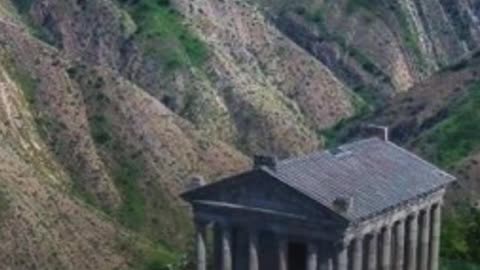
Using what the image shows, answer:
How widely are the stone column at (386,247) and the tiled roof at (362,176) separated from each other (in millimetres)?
1554

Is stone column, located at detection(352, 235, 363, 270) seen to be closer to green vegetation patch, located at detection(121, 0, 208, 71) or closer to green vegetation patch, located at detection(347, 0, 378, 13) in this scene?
green vegetation patch, located at detection(121, 0, 208, 71)

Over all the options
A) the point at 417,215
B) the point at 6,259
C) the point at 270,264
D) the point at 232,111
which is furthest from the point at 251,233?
the point at 232,111

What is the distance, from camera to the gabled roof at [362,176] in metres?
52.0

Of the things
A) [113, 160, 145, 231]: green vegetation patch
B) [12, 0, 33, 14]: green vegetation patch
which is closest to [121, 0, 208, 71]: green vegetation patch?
[12, 0, 33, 14]: green vegetation patch

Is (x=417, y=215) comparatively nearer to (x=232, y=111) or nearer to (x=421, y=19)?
(x=232, y=111)

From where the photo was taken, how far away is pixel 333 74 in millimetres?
170875

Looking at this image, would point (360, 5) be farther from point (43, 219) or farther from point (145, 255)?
point (43, 219)

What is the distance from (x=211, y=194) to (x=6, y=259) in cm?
3570

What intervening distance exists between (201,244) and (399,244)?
10.1 metres

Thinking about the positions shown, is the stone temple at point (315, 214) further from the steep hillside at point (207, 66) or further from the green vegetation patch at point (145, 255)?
the steep hillside at point (207, 66)

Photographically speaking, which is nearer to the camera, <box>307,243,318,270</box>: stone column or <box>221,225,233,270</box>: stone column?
<box>307,243,318,270</box>: stone column

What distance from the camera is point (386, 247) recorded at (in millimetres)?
54719

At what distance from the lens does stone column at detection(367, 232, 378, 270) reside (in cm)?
5353

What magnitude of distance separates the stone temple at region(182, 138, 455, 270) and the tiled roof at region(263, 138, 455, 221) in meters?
0.06
